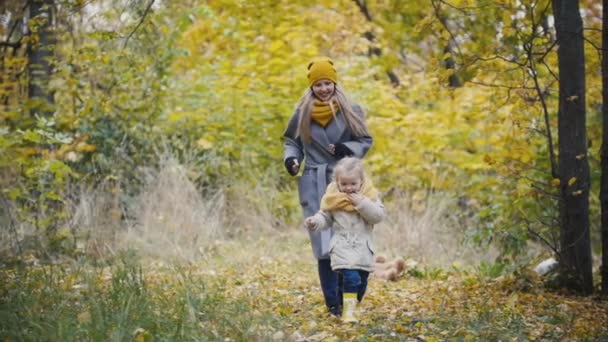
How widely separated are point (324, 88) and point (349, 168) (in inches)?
31.1

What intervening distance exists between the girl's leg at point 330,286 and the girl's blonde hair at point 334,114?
0.90m

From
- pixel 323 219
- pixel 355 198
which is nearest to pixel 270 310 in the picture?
pixel 323 219

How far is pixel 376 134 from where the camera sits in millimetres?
12445

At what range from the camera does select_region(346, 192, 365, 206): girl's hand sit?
5484mm

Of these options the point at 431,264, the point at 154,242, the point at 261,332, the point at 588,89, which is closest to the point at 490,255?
the point at 431,264

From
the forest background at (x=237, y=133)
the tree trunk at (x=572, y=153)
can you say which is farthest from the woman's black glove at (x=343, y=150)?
the tree trunk at (x=572, y=153)

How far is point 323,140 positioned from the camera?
6.12 meters

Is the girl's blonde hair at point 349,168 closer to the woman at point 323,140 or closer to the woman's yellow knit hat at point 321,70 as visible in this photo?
the woman at point 323,140

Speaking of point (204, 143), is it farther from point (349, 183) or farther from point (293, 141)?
point (349, 183)

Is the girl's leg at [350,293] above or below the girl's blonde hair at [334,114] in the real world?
below

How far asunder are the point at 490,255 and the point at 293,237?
2559mm

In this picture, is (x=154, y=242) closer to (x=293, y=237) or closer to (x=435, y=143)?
(x=293, y=237)

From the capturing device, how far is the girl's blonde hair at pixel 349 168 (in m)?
5.54

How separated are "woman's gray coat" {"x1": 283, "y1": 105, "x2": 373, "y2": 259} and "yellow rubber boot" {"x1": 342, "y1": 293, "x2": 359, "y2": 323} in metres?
0.49
